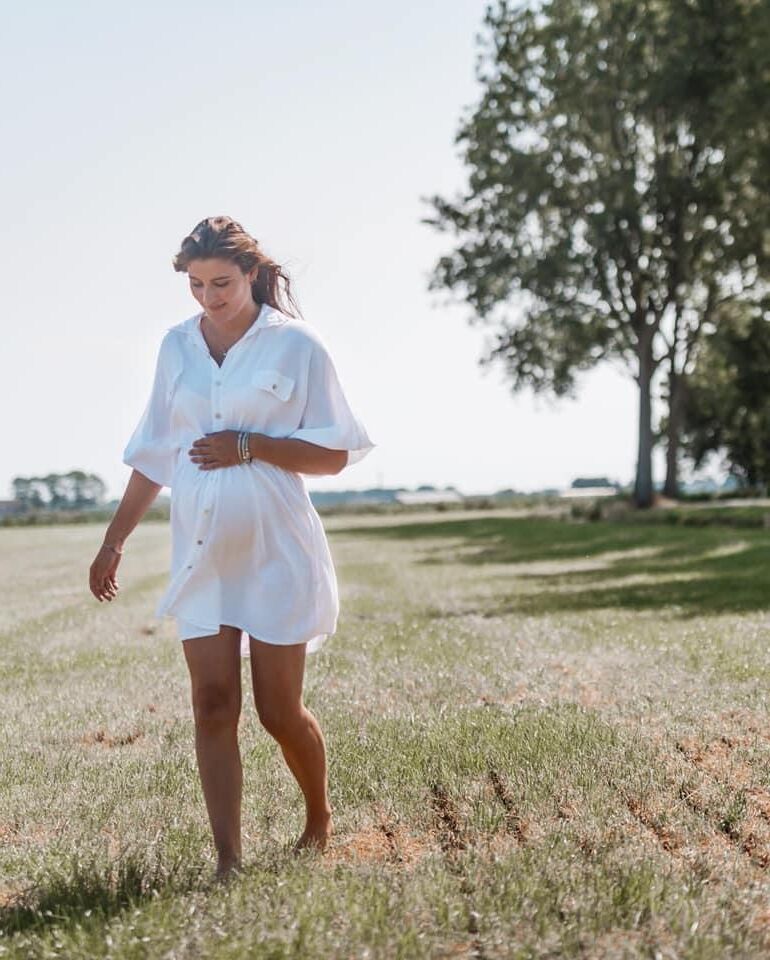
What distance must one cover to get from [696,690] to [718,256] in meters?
40.5

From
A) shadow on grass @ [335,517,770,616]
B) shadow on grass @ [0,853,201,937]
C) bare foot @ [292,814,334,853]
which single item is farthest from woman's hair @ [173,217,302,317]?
shadow on grass @ [335,517,770,616]

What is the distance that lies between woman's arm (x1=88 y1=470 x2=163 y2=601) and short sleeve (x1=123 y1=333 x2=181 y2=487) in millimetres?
53

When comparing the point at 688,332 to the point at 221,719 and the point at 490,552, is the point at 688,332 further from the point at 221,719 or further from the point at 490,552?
the point at 221,719

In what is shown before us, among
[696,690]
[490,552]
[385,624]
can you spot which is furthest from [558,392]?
[696,690]

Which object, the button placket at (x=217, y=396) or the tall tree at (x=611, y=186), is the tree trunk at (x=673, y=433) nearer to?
the tall tree at (x=611, y=186)

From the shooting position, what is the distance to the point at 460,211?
160 feet

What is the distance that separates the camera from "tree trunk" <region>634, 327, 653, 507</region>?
4766 centimetres

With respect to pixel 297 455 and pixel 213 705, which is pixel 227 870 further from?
pixel 297 455

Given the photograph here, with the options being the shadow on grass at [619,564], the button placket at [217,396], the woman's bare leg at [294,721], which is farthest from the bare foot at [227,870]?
the shadow on grass at [619,564]

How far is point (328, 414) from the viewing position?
492cm

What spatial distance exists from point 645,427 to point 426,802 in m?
43.4

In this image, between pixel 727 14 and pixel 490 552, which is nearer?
pixel 490 552

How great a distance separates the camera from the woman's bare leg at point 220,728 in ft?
15.4

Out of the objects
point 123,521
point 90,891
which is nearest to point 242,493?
point 123,521
